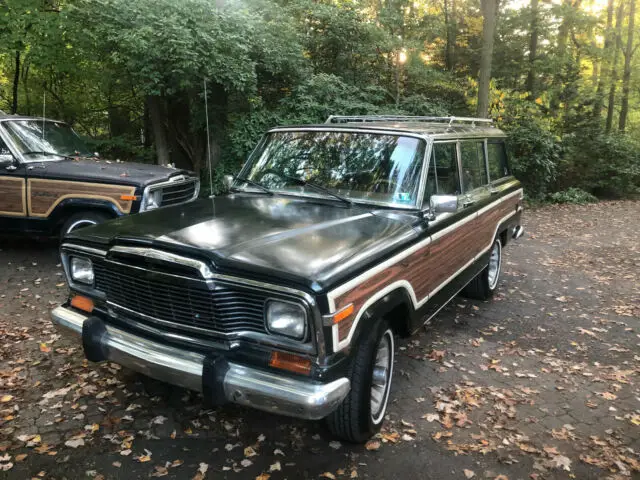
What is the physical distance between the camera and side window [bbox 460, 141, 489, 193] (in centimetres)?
493

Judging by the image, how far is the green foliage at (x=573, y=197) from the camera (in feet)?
50.7

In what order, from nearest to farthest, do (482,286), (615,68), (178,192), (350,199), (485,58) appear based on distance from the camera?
1. (350,199)
2. (482,286)
3. (178,192)
4. (485,58)
5. (615,68)

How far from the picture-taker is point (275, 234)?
10.3ft

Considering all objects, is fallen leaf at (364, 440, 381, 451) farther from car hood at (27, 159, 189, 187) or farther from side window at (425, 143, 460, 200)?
car hood at (27, 159, 189, 187)

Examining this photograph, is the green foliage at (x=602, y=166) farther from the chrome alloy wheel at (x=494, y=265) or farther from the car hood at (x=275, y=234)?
the car hood at (x=275, y=234)

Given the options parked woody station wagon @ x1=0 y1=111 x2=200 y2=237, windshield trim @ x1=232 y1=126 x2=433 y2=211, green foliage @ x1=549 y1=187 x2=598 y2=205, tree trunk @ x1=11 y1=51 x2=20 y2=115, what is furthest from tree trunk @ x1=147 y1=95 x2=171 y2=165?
green foliage @ x1=549 y1=187 x2=598 y2=205

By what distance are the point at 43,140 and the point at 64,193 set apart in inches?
52.3

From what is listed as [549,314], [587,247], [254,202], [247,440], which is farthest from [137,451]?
[587,247]

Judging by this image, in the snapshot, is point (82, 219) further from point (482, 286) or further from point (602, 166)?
point (602, 166)

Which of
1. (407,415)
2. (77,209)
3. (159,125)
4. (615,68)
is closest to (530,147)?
(615,68)

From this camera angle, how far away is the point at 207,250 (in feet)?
9.12

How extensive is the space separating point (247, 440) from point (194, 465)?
1.28 ft

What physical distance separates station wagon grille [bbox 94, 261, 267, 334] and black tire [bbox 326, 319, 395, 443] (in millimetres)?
682

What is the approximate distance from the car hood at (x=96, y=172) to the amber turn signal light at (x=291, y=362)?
4263 millimetres
